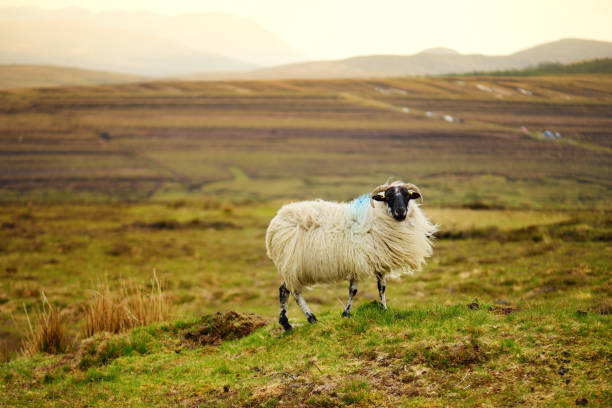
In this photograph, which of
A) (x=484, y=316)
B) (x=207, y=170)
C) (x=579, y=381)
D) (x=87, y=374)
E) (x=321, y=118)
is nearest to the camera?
(x=579, y=381)

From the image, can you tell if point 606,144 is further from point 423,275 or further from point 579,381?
point 579,381

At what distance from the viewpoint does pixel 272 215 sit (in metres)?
37.0

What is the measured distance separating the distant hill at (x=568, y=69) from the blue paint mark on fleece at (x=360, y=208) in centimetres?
4156

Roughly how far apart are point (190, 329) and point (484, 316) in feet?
21.0

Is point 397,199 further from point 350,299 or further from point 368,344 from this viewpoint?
point 368,344

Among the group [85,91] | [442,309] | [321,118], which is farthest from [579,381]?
[85,91]

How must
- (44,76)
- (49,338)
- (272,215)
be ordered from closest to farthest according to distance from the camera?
(49,338)
(272,215)
(44,76)

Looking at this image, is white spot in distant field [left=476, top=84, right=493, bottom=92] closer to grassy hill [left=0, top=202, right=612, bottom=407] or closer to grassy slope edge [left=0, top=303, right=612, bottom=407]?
grassy hill [left=0, top=202, right=612, bottom=407]

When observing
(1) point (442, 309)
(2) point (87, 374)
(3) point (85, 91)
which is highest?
(3) point (85, 91)

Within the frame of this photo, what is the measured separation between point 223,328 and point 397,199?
16.0 ft

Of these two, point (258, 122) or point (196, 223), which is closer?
point (196, 223)

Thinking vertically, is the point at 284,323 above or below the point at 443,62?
below

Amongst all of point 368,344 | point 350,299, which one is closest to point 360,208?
point 350,299

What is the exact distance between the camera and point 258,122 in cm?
7050
